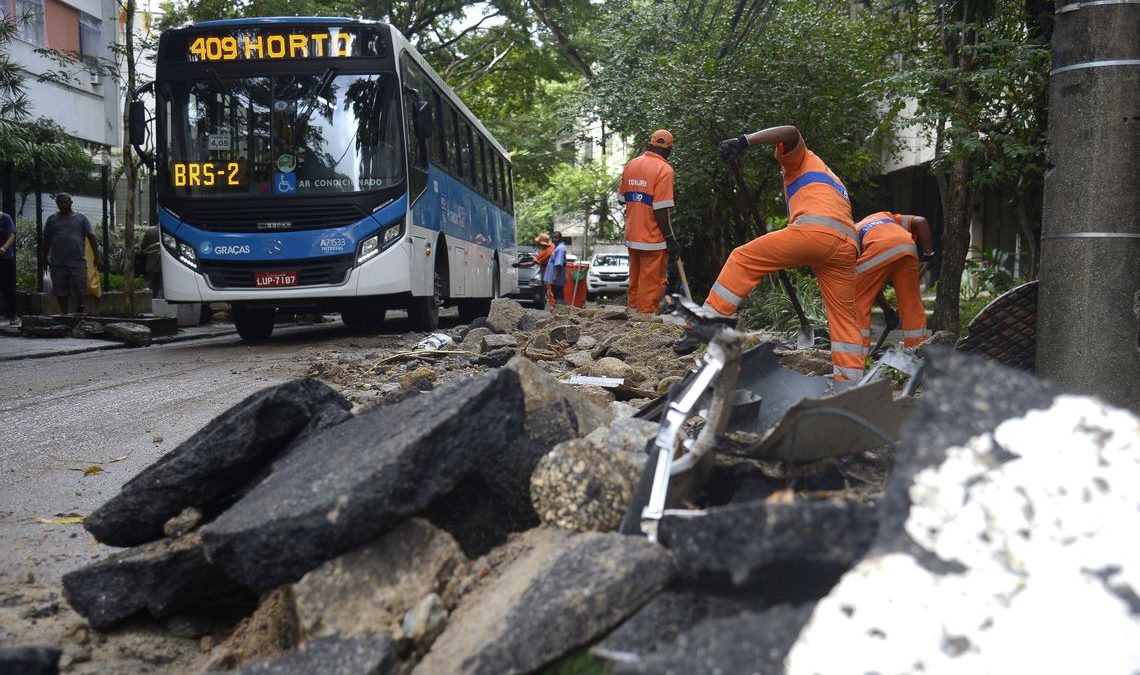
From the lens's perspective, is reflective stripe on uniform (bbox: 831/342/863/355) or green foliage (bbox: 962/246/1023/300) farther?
green foliage (bbox: 962/246/1023/300)

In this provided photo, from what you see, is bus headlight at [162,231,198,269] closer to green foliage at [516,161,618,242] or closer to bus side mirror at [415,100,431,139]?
bus side mirror at [415,100,431,139]

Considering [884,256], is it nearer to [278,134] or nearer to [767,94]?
[278,134]

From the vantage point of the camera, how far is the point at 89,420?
6.74m

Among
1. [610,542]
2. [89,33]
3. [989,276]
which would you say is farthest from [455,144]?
[89,33]

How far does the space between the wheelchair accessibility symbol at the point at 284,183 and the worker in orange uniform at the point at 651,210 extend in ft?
11.7

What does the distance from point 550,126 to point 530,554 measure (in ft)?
104

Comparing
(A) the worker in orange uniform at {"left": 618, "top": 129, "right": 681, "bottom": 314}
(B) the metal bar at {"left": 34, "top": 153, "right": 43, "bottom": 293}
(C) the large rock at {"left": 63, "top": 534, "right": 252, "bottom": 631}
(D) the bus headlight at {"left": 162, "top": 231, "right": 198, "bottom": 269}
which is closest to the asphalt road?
(C) the large rock at {"left": 63, "top": 534, "right": 252, "bottom": 631}

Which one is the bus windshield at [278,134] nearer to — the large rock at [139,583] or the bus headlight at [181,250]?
the bus headlight at [181,250]

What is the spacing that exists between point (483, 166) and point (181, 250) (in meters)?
7.31

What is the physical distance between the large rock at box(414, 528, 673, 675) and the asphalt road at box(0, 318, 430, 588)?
72.9 inches

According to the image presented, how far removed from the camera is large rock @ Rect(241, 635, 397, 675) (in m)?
2.26

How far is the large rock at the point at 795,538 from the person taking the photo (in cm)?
201

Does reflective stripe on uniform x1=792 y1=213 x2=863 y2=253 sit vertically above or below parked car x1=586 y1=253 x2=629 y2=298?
above

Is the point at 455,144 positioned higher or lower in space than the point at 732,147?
higher
